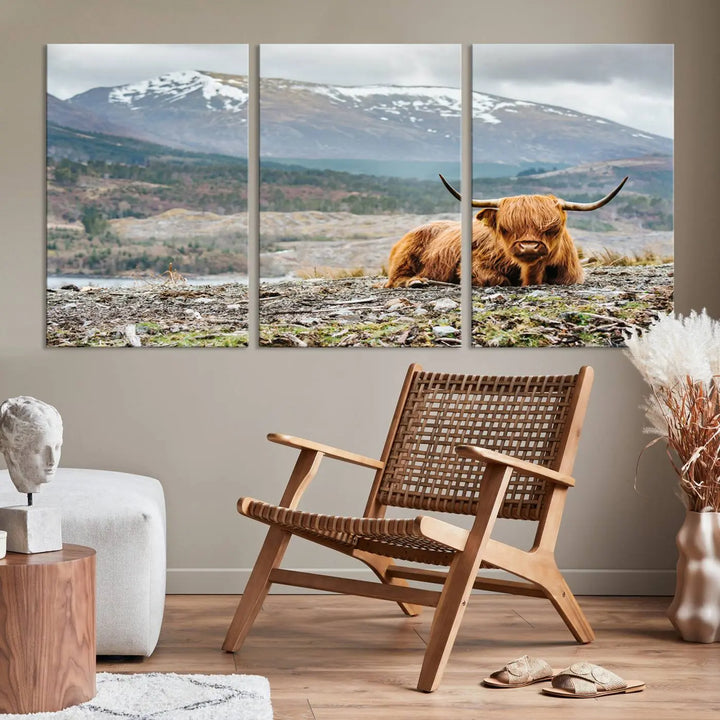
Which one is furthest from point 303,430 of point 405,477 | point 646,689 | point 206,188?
point 646,689

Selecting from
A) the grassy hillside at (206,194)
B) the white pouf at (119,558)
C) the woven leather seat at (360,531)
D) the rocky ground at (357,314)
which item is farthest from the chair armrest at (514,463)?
the grassy hillside at (206,194)

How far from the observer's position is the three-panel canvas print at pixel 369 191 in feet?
11.7

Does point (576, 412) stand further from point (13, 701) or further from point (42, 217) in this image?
point (42, 217)

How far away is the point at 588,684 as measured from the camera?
2301mm

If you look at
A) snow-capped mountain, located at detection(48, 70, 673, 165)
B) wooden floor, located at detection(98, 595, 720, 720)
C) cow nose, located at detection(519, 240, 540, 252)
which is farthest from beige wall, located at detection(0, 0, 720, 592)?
cow nose, located at detection(519, 240, 540, 252)

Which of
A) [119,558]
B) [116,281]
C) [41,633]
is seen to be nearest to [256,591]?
[119,558]

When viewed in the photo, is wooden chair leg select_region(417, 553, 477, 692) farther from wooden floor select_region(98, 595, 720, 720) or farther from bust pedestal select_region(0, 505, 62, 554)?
bust pedestal select_region(0, 505, 62, 554)

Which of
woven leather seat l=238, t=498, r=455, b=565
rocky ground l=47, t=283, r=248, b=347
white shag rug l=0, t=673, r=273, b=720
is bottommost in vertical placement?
white shag rug l=0, t=673, r=273, b=720

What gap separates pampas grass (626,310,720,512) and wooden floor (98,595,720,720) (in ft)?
1.61

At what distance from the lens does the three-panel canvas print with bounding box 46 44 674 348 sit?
356 cm

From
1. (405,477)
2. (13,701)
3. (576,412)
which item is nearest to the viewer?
(13,701)

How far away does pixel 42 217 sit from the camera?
3.55m

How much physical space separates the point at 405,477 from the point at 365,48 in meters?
1.68

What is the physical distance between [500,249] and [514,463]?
136 centimetres
